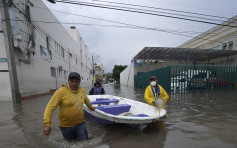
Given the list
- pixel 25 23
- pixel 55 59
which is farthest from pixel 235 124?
pixel 55 59

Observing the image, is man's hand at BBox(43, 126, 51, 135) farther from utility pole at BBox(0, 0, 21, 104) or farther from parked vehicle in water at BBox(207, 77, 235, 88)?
parked vehicle in water at BBox(207, 77, 235, 88)

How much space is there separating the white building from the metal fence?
1075 cm

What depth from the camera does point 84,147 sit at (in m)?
2.68

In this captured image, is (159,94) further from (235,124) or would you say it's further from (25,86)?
(25,86)

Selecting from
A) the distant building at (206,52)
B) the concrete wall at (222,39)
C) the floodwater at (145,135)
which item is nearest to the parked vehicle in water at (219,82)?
the distant building at (206,52)

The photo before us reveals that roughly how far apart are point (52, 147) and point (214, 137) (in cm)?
365

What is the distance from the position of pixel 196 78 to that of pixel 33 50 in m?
13.7

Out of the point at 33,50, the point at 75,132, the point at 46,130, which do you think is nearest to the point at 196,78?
the point at 75,132

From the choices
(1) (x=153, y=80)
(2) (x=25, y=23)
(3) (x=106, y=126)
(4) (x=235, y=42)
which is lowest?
(3) (x=106, y=126)

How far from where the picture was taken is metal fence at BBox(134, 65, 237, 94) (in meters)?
10.1

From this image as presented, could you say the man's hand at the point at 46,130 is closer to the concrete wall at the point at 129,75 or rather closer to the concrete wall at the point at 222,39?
the concrete wall at the point at 222,39

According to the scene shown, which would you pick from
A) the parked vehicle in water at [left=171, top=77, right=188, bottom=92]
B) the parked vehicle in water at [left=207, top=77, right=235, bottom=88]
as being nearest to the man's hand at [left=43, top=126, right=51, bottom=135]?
the parked vehicle in water at [left=171, top=77, right=188, bottom=92]

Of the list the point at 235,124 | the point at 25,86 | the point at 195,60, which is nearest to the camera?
the point at 235,124

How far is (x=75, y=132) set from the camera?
101 inches
